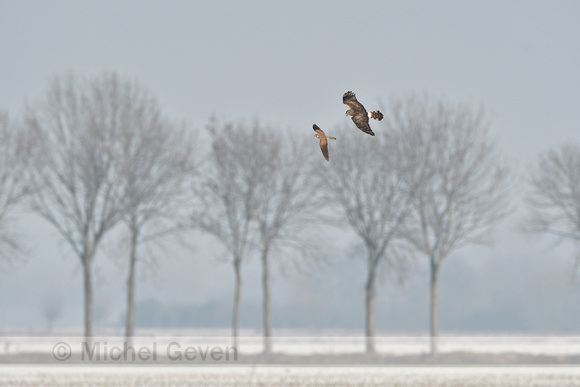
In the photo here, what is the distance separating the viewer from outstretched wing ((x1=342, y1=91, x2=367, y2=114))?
6.66 metres

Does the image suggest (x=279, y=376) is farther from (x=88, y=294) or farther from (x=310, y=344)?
(x=88, y=294)

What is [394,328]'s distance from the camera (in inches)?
4245

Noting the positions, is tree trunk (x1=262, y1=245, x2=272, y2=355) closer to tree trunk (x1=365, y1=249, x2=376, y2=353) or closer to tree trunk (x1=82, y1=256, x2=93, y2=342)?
tree trunk (x1=365, y1=249, x2=376, y2=353)

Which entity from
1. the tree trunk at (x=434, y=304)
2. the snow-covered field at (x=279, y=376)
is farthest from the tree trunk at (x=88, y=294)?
the tree trunk at (x=434, y=304)

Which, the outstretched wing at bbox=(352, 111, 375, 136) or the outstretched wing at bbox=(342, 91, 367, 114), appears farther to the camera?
the outstretched wing at bbox=(342, 91, 367, 114)

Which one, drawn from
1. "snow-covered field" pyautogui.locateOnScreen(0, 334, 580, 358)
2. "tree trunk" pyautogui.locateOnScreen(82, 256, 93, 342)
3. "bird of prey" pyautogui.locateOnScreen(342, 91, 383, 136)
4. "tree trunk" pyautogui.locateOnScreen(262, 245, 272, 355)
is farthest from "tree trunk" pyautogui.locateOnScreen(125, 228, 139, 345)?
"bird of prey" pyautogui.locateOnScreen(342, 91, 383, 136)

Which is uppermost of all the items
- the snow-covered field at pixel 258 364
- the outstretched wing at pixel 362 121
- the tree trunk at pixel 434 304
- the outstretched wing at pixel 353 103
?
the outstretched wing at pixel 353 103

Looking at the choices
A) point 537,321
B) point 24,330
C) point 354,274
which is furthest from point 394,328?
point 24,330

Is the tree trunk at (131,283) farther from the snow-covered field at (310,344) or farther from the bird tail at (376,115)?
the bird tail at (376,115)

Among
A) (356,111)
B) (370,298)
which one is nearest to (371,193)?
(370,298)

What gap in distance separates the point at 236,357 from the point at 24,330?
125 feet

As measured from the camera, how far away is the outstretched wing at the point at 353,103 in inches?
262

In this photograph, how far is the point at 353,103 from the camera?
6668mm

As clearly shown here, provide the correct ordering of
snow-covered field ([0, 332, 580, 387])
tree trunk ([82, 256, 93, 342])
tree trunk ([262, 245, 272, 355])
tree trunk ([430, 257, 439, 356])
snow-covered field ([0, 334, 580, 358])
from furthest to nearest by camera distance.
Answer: tree trunk ([262, 245, 272, 355]) → tree trunk ([430, 257, 439, 356]) → tree trunk ([82, 256, 93, 342]) → snow-covered field ([0, 334, 580, 358]) → snow-covered field ([0, 332, 580, 387])
